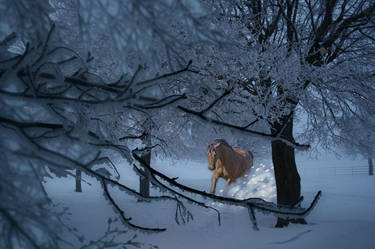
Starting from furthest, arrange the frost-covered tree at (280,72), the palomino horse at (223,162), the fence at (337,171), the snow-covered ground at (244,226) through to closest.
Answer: the fence at (337,171) → the palomino horse at (223,162) → the frost-covered tree at (280,72) → the snow-covered ground at (244,226)

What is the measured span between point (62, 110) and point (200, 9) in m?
2.37

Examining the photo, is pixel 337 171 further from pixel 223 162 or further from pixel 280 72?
pixel 280 72

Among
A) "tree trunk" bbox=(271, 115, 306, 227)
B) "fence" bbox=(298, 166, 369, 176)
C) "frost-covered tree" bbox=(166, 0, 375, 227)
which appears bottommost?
"fence" bbox=(298, 166, 369, 176)

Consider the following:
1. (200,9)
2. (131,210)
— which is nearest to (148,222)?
(131,210)

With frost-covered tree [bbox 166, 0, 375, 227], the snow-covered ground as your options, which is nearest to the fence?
the snow-covered ground

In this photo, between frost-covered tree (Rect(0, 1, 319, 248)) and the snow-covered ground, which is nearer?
frost-covered tree (Rect(0, 1, 319, 248))

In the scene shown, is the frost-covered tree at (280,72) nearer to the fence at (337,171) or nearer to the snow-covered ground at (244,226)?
the snow-covered ground at (244,226)

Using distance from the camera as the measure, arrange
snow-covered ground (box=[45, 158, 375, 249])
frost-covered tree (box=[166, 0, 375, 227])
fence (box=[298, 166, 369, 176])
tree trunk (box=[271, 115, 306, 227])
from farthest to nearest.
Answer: fence (box=[298, 166, 369, 176]) < tree trunk (box=[271, 115, 306, 227]) < frost-covered tree (box=[166, 0, 375, 227]) < snow-covered ground (box=[45, 158, 375, 249])

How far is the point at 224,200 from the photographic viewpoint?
1.94 meters

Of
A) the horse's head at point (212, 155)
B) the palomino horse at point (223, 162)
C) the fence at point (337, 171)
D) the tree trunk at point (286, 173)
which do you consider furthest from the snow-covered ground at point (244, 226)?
the fence at point (337, 171)

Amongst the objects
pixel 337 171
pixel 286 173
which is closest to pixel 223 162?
pixel 286 173

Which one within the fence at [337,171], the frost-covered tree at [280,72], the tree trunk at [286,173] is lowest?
the fence at [337,171]

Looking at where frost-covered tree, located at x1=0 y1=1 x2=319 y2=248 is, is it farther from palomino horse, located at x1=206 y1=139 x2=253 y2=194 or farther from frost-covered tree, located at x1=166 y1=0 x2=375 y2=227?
palomino horse, located at x1=206 y1=139 x2=253 y2=194

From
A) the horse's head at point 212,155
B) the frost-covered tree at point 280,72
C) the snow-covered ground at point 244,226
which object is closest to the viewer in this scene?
the snow-covered ground at point 244,226
